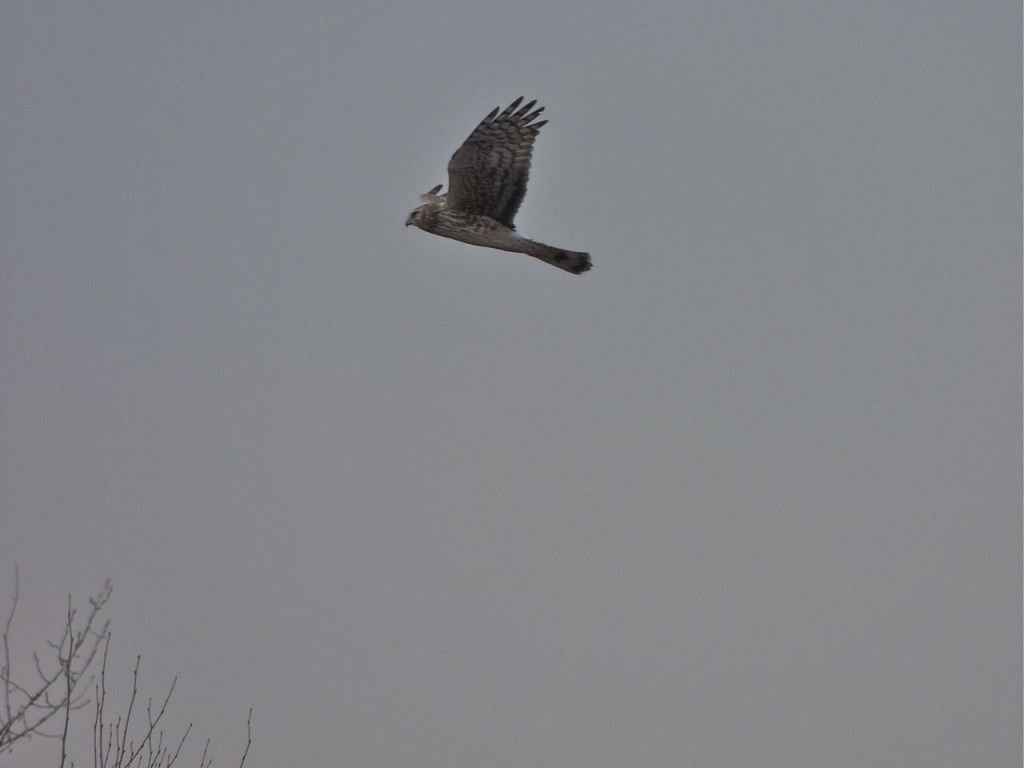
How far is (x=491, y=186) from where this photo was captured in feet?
43.9

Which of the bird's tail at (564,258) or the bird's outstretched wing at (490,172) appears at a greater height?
the bird's outstretched wing at (490,172)

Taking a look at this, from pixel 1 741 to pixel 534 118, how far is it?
8072mm

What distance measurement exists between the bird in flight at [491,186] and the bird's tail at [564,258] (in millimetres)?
12

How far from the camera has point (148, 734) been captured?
780 cm

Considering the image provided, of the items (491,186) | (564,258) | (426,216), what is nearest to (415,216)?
(426,216)

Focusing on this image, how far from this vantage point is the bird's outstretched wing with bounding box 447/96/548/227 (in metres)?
13.4

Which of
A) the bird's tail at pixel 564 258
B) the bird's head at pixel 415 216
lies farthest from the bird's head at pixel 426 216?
the bird's tail at pixel 564 258

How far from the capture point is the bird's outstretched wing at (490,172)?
1335cm

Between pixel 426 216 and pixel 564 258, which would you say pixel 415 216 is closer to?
pixel 426 216

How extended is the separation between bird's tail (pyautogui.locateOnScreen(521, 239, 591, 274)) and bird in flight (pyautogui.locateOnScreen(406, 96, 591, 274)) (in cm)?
1

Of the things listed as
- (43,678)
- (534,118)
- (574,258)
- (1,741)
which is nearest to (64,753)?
(1,741)

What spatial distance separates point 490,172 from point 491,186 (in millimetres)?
130

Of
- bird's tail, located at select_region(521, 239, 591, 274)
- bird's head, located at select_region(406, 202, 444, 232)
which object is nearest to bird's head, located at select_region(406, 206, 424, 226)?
bird's head, located at select_region(406, 202, 444, 232)

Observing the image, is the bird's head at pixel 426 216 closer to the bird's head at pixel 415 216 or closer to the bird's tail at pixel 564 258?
the bird's head at pixel 415 216
